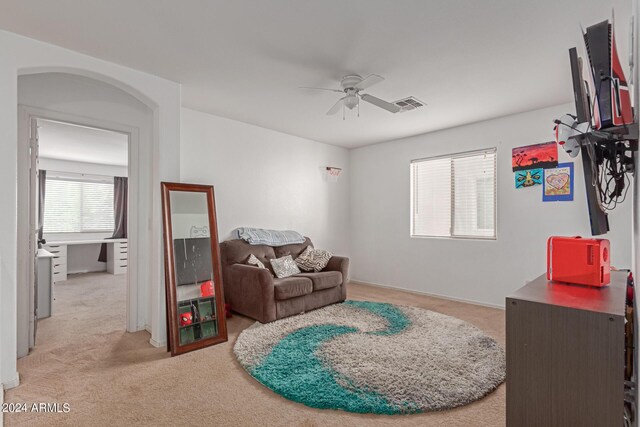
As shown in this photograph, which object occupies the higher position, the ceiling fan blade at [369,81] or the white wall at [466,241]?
the ceiling fan blade at [369,81]

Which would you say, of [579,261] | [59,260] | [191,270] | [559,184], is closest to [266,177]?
[191,270]

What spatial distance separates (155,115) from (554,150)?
4471mm

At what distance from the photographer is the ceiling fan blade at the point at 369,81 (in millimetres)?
2686

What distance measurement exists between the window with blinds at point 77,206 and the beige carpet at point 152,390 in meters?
4.30

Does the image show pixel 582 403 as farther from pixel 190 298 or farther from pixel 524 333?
pixel 190 298

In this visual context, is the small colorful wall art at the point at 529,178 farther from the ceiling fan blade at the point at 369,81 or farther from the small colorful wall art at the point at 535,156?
the ceiling fan blade at the point at 369,81

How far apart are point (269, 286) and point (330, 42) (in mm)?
2487

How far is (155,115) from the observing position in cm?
320

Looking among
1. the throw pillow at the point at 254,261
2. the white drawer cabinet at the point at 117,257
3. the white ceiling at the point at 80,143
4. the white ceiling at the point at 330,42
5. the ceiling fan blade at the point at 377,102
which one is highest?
the white ceiling at the point at 330,42

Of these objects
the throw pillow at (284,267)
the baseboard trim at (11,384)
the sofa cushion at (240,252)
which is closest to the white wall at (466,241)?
the throw pillow at (284,267)

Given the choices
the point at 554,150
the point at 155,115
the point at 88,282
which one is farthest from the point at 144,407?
the point at 88,282

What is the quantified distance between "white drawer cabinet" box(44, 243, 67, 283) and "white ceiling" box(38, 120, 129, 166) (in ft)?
5.99

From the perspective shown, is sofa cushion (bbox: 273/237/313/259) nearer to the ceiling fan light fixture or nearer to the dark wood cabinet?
the ceiling fan light fixture

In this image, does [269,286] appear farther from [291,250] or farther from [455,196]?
[455,196]
